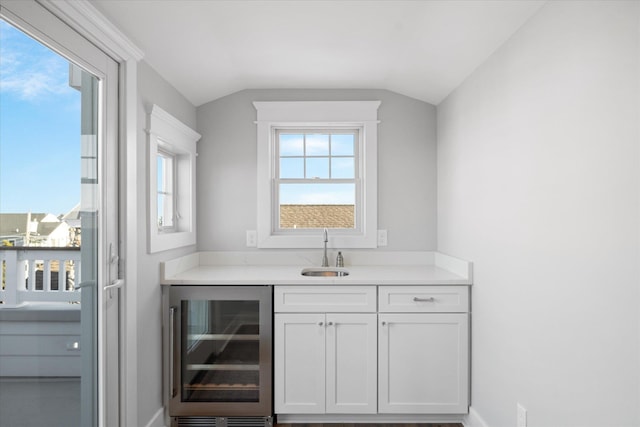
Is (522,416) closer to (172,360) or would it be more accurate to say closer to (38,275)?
(172,360)

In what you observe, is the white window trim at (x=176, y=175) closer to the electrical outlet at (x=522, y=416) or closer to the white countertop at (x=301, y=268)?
the white countertop at (x=301, y=268)

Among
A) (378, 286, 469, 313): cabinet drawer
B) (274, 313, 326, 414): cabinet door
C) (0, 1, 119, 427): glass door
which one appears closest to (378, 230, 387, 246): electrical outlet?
(378, 286, 469, 313): cabinet drawer

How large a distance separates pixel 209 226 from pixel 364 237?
1.23m

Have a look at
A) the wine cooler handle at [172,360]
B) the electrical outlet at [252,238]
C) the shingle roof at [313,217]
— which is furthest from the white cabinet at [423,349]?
the wine cooler handle at [172,360]

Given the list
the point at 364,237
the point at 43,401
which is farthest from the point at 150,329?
the point at 364,237

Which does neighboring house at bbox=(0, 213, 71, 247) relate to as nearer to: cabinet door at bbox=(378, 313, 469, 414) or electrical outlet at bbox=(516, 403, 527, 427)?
cabinet door at bbox=(378, 313, 469, 414)

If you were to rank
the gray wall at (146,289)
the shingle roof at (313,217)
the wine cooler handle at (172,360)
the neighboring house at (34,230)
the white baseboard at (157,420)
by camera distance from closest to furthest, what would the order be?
the neighboring house at (34,230)
the gray wall at (146,289)
the white baseboard at (157,420)
the wine cooler handle at (172,360)
the shingle roof at (313,217)

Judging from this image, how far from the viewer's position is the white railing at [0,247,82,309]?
129 cm

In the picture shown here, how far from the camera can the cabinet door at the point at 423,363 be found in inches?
Answer: 92.5

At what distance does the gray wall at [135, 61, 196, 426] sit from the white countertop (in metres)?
0.16

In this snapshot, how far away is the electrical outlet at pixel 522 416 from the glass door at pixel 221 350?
1379mm

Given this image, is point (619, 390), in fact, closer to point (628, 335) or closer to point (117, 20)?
point (628, 335)

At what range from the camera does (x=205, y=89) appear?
273cm

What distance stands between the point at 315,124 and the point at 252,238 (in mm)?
1029
